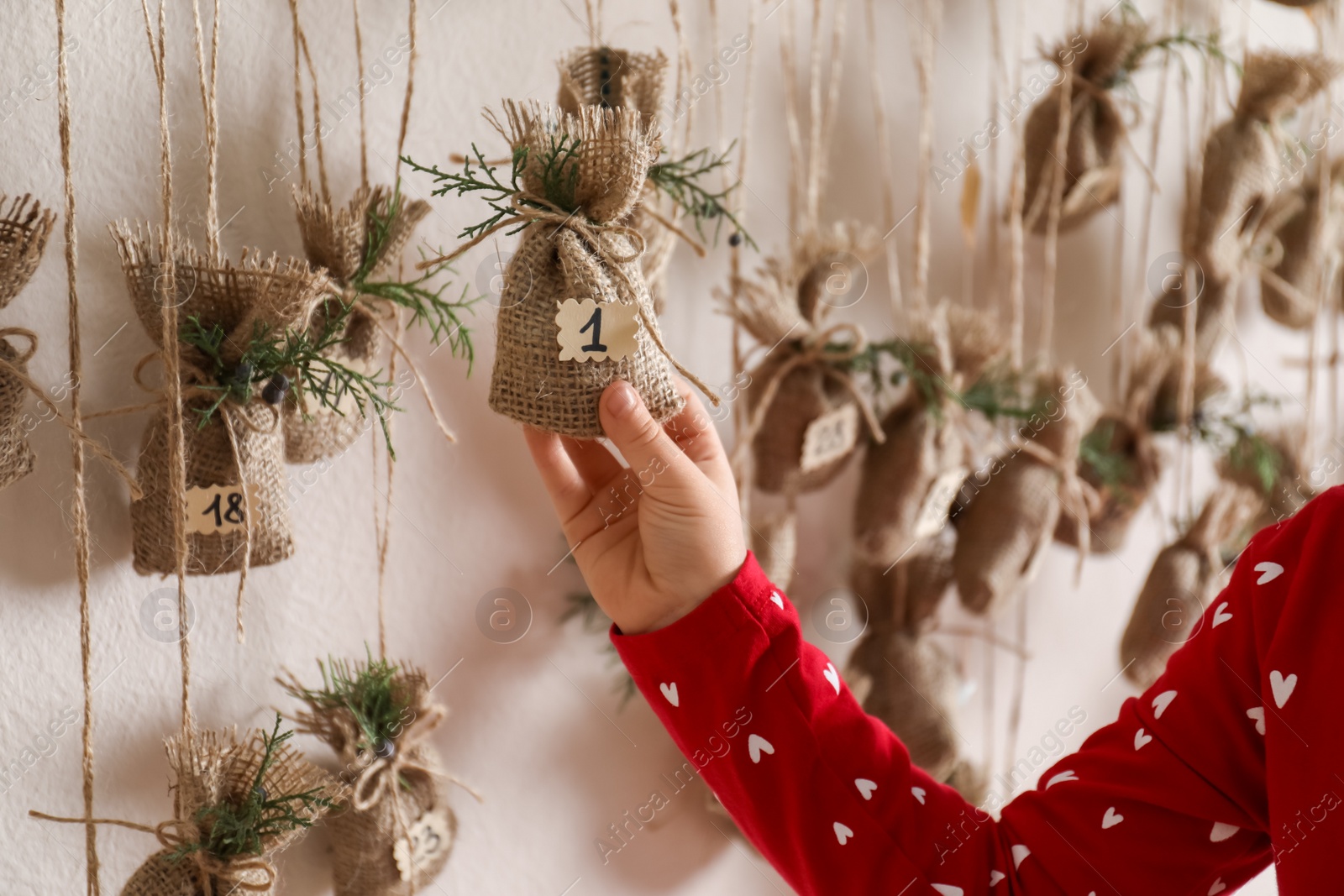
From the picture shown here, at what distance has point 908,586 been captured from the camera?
1.07m

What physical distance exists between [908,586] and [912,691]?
0.11 metres

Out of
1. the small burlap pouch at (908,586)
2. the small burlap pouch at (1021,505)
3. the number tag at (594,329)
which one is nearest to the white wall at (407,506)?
the small burlap pouch at (908,586)

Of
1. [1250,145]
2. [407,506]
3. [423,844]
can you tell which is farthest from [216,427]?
[1250,145]

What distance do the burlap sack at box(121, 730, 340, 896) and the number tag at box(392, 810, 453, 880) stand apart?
0.10 m

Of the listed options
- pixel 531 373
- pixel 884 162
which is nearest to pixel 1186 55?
pixel 884 162

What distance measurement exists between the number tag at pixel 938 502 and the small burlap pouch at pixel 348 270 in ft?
1.74

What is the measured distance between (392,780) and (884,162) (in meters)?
0.76

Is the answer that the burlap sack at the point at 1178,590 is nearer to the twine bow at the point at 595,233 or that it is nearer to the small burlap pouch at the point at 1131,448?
the small burlap pouch at the point at 1131,448

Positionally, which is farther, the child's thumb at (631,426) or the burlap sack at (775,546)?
the burlap sack at (775,546)

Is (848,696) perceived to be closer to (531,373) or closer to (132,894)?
(531,373)

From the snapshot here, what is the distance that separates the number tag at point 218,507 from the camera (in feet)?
2.05

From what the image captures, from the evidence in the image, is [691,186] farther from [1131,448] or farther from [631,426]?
[1131,448]

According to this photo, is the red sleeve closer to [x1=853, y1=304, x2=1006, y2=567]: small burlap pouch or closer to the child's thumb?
the child's thumb

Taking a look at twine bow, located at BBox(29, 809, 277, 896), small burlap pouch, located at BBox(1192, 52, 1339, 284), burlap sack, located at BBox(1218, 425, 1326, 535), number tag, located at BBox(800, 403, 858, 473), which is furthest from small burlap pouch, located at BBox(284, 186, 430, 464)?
burlap sack, located at BBox(1218, 425, 1326, 535)
